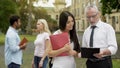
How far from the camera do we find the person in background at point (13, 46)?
27.2ft

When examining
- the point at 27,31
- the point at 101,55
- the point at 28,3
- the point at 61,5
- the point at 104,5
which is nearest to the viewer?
the point at 101,55

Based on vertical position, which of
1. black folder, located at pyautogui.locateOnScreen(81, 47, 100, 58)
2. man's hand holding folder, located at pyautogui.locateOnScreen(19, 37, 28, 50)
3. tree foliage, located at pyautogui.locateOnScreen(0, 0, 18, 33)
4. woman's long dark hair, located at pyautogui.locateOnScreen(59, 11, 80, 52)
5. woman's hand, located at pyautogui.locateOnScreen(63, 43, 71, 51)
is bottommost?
tree foliage, located at pyautogui.locateOnScreen(0, 0, 18, 33)

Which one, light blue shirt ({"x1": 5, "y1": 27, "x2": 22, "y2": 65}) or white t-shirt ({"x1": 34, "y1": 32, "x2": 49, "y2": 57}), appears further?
white t-shirt ({"x1": 34, "y1": 32, "x2": 49, "y2": 57})

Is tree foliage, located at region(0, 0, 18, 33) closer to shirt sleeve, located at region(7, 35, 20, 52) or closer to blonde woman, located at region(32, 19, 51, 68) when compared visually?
blonde woman, located at region(32, 19, 51, 68)

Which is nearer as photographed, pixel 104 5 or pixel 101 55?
pixel 101 55

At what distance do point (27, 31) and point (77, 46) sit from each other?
7670cm

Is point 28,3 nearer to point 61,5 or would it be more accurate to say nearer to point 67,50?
point 67,50

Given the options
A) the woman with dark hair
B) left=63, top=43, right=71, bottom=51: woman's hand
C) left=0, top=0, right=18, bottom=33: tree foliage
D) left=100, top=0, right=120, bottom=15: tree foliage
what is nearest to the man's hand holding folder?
the woman with dark hair

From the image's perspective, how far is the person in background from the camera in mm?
8305

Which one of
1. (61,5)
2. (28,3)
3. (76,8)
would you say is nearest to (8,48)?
(28,3)

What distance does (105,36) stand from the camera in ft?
20.6

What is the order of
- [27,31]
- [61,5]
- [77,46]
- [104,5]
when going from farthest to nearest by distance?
[61,5] → [27,31] → [104,5] → [77,46]

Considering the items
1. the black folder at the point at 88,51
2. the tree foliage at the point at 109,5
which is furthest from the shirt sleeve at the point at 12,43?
the tree foliage at the point at 109,5

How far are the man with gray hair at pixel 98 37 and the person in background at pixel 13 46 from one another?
2325mm
